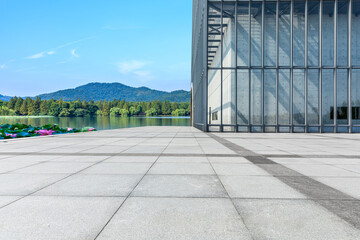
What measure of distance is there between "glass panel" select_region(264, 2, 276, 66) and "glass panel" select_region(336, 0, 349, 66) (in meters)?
5.73

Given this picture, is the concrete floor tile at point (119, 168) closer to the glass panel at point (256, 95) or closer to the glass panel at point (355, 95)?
the glass panel at point (256, 95)

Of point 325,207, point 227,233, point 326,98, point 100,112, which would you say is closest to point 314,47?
point 326,98

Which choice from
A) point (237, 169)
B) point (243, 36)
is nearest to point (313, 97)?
point (243, 36)

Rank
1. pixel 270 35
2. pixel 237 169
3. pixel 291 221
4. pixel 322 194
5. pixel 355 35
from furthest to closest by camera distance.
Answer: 1. pixel 270 35
2. pixel 355 35
3. pixel 237 169
4. pixel 322 194
5. pixel 291 221

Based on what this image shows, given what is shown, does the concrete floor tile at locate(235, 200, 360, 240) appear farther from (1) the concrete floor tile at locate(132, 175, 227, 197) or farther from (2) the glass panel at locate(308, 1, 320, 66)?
(2) the glass panel at locate(308, 1, 320, 66)

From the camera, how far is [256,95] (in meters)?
20.9

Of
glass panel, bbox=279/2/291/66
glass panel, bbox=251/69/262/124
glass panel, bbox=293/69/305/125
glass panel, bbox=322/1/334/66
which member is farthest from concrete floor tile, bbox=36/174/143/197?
glass panel, bbox=322/1/334/66

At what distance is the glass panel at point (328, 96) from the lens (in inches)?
808

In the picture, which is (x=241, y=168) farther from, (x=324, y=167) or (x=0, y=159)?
(x=0, y=159)

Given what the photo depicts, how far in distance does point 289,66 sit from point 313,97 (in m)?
3.55

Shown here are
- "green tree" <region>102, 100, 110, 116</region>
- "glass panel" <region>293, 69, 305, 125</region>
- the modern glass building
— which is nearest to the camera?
the modern glass building

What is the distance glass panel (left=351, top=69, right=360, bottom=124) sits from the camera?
2039 centimetres

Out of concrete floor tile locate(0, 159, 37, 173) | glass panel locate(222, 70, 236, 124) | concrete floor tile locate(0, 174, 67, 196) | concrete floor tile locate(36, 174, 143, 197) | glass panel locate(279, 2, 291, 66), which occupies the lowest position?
concrete floor tile locate(36, 174, 143, 197)

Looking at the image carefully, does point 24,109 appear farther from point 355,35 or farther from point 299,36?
point 355,35
